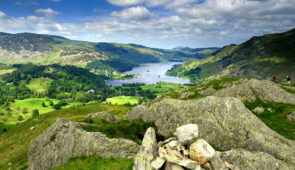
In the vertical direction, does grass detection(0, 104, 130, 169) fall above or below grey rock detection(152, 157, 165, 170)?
below

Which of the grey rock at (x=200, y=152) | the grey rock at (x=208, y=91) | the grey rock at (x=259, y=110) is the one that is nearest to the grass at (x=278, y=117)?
the grey rock at (x=259, y=110)

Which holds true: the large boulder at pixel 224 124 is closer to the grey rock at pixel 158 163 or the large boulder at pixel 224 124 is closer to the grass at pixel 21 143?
the grey rock at pixel 158 163

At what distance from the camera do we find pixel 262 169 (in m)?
→ 24.7

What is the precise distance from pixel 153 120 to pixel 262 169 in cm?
2468

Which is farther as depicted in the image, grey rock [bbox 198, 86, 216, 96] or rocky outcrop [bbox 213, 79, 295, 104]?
grey rock [bbox 198, 86, 216, 96]

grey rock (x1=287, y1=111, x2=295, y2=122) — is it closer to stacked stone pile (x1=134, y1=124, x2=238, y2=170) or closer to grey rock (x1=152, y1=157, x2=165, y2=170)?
stacked stone pile (x1=134, y1=124, x2=238, y2=170)

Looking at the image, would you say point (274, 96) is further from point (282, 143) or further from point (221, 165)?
point (221, 165)

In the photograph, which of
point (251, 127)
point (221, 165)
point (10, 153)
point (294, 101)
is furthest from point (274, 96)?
point (10, 153)

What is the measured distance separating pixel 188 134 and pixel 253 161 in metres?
12.2

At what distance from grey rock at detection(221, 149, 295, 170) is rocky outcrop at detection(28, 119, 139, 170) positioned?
15.6 metres

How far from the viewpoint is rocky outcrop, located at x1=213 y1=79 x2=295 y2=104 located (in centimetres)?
5956

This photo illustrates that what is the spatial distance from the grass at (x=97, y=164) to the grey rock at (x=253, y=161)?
46.5 feet

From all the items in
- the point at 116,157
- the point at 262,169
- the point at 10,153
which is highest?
the point at 262,169

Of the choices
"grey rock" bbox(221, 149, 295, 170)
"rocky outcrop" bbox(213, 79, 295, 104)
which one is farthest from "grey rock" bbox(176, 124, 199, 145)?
"rocky outcrop" bbox(213, 79, 295, 104)
